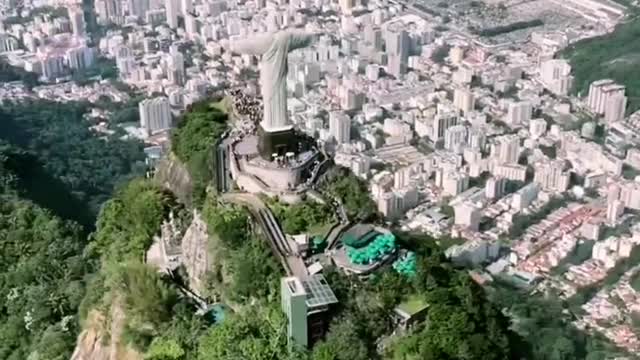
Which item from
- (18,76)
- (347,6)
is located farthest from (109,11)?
(347,6)

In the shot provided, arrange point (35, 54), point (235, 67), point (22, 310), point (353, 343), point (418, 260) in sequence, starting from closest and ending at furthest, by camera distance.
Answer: point (353, 343) < point (418, 260) < point (22, 310) < point (235, 67) < point (35, 54)

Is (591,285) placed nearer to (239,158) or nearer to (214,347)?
(239,158)

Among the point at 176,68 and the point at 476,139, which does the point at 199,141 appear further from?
the point at 176,68

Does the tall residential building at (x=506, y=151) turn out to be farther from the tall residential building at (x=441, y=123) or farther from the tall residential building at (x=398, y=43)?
the tall residential building at (x=398, y=43)

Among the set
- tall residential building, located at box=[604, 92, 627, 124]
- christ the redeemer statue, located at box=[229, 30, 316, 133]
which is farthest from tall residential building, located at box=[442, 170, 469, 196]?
christ the redeemer statue, located at box=[229, 30, 316, 133]

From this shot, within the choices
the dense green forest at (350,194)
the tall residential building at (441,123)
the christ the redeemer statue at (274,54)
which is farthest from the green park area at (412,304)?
the tall residential building at (441,123)

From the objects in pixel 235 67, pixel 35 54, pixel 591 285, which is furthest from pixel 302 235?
pixel 35 54
